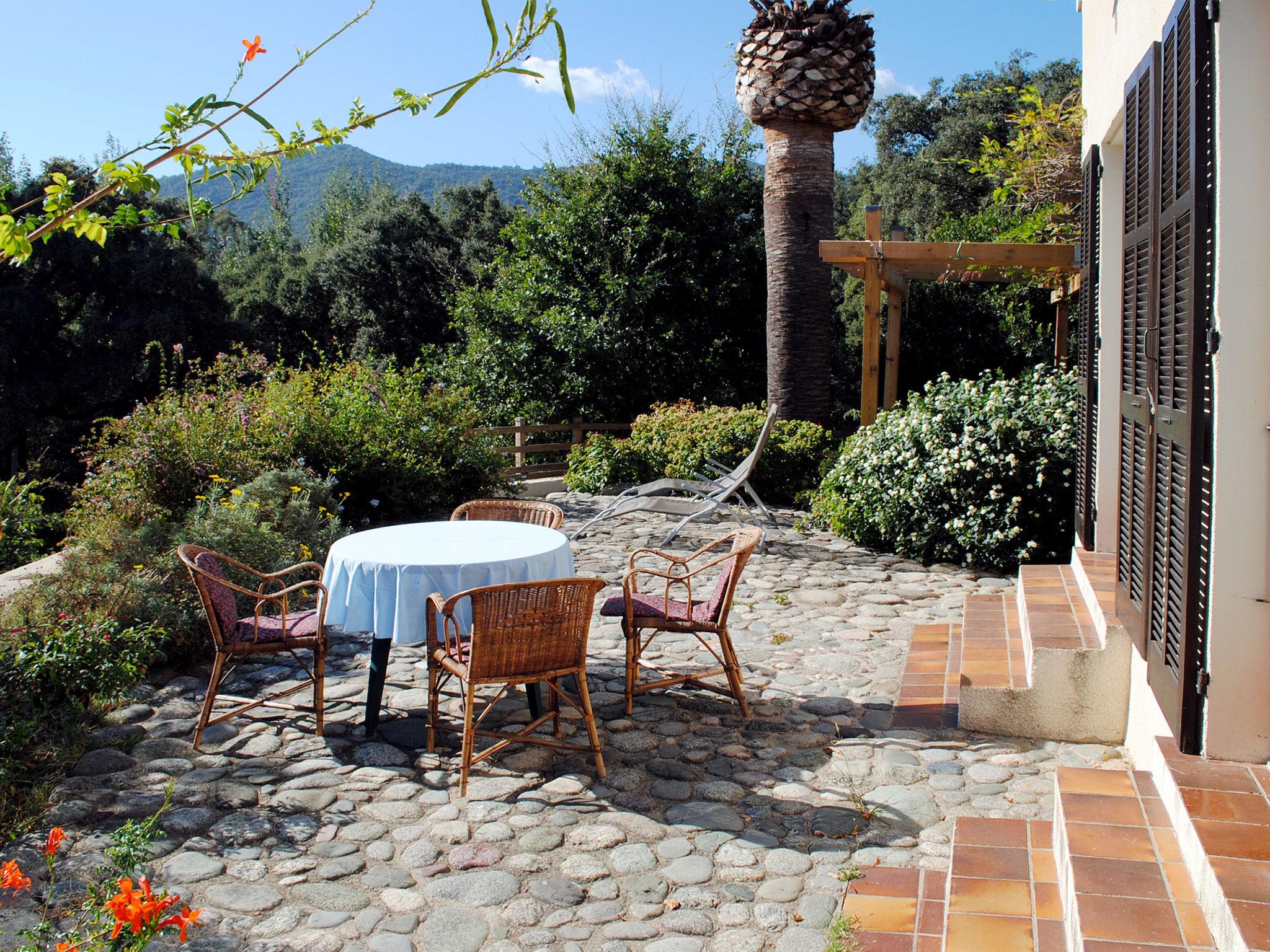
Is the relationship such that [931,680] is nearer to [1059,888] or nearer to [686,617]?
[686,617]

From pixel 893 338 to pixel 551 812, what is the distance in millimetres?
8628

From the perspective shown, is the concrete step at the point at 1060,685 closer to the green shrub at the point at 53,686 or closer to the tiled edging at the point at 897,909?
the tiled edging at the point at 897,909

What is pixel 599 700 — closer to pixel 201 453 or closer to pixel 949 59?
pixel 201 453

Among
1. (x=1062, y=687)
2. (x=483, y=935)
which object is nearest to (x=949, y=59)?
(x=1062, y=687)

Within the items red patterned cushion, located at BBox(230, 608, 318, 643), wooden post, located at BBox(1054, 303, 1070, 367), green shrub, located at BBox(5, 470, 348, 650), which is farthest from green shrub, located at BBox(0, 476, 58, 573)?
wooden post, located at BBox(1054, 303, 1070, 367)

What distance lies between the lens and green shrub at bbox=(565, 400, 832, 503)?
1098 cm

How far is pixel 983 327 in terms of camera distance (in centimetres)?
1519

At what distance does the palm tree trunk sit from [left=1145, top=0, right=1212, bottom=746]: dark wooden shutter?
28.8 feet

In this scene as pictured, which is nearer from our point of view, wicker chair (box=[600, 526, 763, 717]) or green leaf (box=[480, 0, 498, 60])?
green leaf (box=[480, 0, 498, 60])

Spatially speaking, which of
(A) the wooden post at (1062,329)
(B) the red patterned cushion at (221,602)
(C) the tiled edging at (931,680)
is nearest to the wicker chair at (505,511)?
(B) the red patterned cushion at (221,602)

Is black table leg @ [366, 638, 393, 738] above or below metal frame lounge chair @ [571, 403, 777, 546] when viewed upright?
below

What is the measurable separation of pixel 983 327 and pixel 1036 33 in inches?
630

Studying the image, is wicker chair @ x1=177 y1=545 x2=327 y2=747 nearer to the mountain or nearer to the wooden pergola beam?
the wooden pergola beam

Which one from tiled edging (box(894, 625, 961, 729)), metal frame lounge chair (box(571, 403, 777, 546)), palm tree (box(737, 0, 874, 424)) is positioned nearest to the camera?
tiled edging (box(894, 625, 961, 729))
